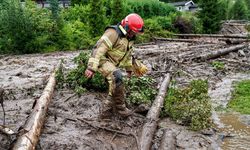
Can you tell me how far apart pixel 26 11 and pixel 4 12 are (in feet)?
3.68

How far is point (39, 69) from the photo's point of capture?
1378 cm

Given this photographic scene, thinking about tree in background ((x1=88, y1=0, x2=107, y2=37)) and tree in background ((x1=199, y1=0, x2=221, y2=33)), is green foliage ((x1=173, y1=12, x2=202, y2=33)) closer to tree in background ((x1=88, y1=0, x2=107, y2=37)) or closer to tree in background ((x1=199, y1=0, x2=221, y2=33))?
tree in background ((x1=199, y1=0, x2=221, y2=33))

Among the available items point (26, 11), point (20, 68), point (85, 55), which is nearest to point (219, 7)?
point (26, 11)

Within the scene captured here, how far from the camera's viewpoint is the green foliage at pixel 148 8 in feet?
124

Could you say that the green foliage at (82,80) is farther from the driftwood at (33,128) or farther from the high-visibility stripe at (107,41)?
the high-visibility stripe at (107,41)

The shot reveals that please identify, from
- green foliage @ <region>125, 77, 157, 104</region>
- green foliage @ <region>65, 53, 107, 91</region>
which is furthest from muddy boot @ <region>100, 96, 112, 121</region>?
green foliage @ <region>65, 53, 107, 91</region>

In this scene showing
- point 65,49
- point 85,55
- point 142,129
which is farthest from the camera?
point 65,49

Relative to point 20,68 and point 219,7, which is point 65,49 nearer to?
point 20,68

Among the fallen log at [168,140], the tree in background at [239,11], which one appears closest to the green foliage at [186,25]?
the tree in background at [239,11]

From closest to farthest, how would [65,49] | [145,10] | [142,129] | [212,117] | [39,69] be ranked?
[142,129] → [212,117] → [39,69] → [65,49] → [145,10]

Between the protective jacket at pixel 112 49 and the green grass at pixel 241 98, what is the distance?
3.16m

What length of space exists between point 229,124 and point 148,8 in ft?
109

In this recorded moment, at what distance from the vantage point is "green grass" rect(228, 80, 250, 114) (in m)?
8.64

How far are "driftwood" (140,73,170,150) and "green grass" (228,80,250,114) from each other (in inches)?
67.4
